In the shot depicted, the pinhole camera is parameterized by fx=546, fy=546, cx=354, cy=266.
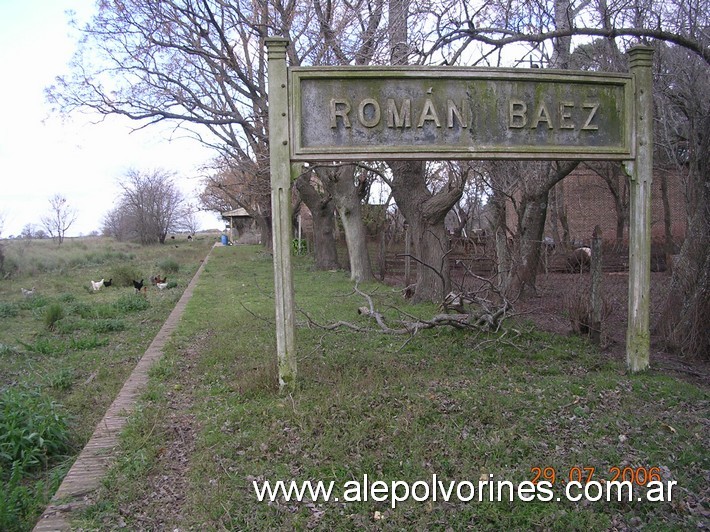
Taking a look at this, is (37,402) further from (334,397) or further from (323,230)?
(323,230)

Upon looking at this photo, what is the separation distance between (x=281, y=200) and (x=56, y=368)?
4.52 m

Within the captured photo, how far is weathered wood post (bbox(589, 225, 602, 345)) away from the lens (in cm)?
738

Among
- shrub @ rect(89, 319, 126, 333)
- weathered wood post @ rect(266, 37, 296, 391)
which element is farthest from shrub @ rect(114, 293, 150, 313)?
weathered wood post @ rect(266, 37, 296, 391)

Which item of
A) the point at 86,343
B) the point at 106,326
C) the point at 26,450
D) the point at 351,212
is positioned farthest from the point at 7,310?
the point at 351,212

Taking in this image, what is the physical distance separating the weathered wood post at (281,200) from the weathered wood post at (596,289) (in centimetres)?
437

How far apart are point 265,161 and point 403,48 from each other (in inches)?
349

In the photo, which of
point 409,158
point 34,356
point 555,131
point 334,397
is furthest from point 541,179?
point 34,356

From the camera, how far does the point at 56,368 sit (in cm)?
746

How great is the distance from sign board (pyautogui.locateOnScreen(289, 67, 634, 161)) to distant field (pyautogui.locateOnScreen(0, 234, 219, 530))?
11.2ft

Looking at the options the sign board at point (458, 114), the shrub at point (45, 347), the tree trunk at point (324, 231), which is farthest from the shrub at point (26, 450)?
the tree trunk at point (324, 231)

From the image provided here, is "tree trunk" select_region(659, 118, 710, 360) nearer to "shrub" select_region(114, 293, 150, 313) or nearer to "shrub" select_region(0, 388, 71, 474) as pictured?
"shrub" select_region(0, 388, 71, 474)

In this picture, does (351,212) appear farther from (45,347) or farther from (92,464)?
(92,464)

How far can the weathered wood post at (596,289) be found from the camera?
7.38 m

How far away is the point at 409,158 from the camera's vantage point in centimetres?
534
